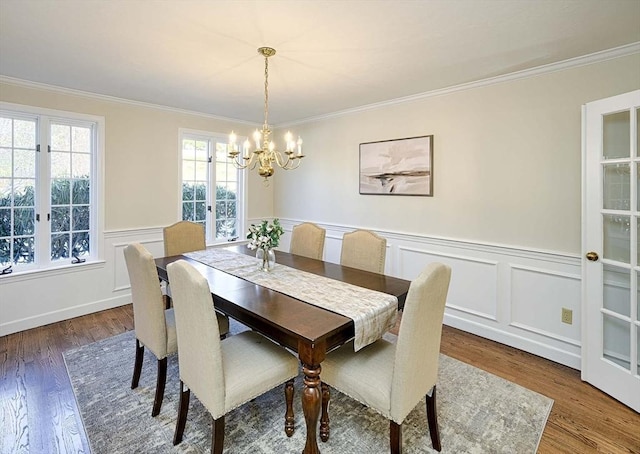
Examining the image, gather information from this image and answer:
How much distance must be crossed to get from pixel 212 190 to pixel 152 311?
2902mm

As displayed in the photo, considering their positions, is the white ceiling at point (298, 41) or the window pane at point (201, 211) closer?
the white ceiling at point (298, 41)

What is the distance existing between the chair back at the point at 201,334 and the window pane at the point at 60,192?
2724 millimetres

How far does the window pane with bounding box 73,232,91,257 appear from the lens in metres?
3.63

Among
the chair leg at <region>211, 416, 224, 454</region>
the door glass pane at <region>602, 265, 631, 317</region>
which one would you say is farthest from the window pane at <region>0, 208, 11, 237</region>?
the door glass pane at <region>602, 265, 631, 317</region>

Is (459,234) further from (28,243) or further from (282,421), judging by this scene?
(28,243)

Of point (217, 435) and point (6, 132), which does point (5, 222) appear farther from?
point (217, 435)

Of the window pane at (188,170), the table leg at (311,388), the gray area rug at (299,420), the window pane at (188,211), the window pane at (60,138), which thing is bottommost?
the gray area rug at (299,420)

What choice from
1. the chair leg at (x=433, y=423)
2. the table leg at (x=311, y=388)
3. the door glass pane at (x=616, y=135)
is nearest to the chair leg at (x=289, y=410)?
the table leg at (x=311, y=388)

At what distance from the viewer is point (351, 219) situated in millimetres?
4258

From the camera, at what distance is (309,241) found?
10.7 feet

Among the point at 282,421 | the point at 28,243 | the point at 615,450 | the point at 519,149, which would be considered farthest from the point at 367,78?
the point at 28,243

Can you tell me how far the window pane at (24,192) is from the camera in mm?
3227

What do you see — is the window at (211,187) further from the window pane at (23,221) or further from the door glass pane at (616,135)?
the door glass pane at (616,135)

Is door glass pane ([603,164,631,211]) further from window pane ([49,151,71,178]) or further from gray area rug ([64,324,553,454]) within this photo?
window pane ([49,151,71,178])
